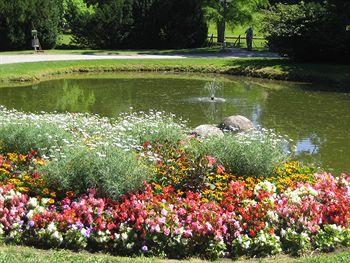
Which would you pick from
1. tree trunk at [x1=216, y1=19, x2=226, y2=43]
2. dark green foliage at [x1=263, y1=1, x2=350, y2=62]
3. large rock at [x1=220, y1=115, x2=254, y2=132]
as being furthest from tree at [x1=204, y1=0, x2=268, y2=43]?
large rock at [x1=220, y1=115, x2=254, y2=132]

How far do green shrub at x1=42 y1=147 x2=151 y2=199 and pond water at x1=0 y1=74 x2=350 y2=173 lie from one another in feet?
17.5

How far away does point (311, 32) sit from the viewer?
27.9m

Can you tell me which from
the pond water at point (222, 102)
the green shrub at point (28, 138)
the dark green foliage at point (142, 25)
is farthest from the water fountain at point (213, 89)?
the dark green foliage at point (142, 25)

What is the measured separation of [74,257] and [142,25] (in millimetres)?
32840

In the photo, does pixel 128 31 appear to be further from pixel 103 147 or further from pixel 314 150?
pixel 103 147

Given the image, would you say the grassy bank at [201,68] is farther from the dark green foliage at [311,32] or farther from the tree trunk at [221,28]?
the tree trunk at [221,28]

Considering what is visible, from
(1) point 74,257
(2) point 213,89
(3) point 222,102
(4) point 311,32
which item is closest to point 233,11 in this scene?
(4) point 311,32

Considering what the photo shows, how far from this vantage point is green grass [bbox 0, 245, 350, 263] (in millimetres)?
5930

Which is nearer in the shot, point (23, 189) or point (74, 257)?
point (74, 257)

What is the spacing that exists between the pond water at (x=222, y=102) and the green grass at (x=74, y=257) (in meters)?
5.07

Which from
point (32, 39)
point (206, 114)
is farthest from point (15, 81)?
point (32, 39)

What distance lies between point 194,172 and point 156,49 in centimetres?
3073

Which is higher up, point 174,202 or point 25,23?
point 25,23

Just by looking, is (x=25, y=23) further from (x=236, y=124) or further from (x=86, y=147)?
(x=86, y=147)
